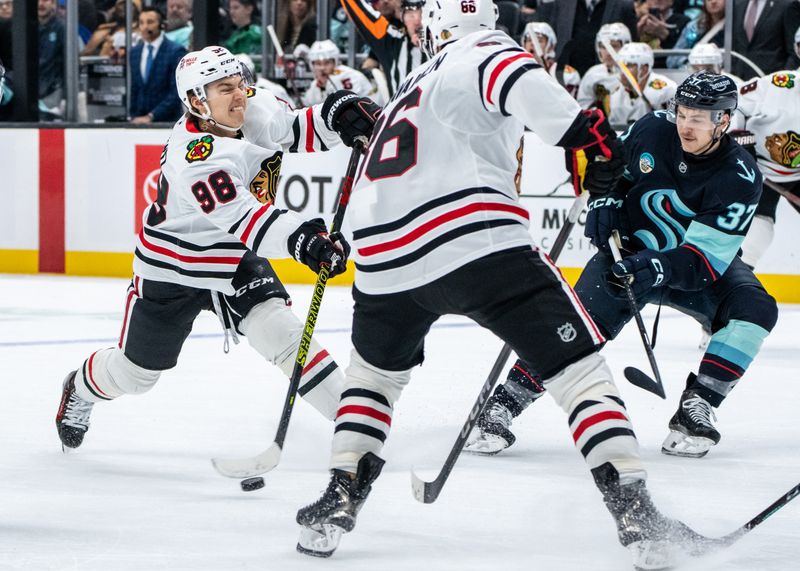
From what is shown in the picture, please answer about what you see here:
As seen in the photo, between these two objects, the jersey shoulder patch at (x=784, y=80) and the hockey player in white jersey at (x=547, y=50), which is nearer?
the jersey shoulder patch at (x=784, y=80)

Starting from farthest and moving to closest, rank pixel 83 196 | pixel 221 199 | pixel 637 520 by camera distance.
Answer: pixel 83 196 → pixel 221 199 → pixel 637 520

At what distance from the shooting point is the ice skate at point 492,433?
10.3 feet

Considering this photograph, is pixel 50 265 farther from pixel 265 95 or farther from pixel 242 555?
pixel 242 555

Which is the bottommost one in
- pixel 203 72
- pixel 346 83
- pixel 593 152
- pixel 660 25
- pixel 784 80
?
pixel 346 83

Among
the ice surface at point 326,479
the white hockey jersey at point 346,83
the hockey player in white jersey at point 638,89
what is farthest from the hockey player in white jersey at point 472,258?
the white hockey jersey at point 346,83

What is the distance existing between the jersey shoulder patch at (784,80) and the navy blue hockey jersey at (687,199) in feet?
6.95

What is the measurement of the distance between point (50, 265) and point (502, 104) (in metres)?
5.82

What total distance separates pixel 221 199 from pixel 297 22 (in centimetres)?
574

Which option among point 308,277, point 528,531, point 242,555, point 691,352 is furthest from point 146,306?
point 308,277

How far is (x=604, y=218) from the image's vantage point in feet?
10.6

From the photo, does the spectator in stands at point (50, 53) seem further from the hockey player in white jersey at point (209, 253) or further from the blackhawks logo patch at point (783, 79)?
the hockey player in white jersey at point (209, 253)

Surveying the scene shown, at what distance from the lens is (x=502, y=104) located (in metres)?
2.12

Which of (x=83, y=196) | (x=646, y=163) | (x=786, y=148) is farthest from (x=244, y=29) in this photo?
(x=646, y=163)

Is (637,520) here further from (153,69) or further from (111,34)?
(111,34)
